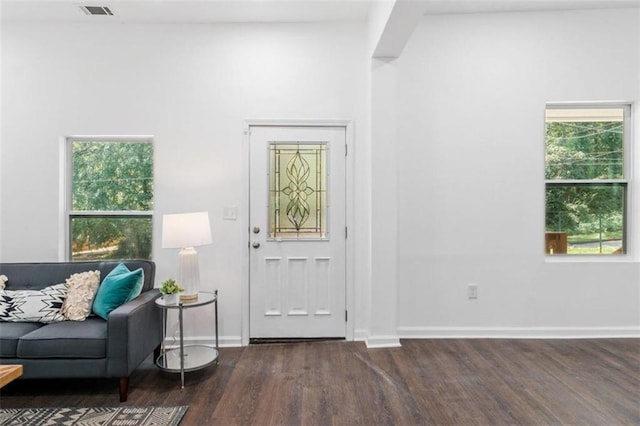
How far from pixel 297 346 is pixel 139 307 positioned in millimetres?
1392

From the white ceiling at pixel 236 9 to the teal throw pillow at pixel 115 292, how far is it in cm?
215

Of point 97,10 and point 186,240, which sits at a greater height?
point 97,10

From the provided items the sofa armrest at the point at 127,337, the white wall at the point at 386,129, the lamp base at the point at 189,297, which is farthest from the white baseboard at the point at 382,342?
the sofa armrest at the point at 127,337

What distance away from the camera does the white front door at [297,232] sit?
3.53 meters

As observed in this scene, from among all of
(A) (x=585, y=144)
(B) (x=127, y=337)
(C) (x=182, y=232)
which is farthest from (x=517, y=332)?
(B) (x=127, y=337)

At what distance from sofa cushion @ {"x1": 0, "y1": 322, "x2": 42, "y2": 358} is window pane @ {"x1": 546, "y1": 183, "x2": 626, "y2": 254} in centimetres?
419

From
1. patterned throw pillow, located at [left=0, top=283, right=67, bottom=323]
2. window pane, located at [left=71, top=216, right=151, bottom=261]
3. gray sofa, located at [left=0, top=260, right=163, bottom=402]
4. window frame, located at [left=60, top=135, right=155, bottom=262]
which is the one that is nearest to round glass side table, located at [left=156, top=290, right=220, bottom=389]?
gray sofa, located at [left=0, top=260, right=163, bottom=402]

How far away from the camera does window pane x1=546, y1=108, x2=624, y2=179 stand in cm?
368

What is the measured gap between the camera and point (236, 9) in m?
3.29

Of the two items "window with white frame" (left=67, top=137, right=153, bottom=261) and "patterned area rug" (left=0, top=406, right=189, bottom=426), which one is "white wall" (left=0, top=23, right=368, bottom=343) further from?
"patterned area rug" (left=0, top=406, right=189, bottom=426)

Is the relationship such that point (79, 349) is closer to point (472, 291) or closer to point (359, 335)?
point (359, 335)

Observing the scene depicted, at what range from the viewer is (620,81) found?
3.57 meters

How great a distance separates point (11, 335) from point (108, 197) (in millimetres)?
1450

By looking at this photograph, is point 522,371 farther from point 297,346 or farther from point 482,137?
point 482,137
